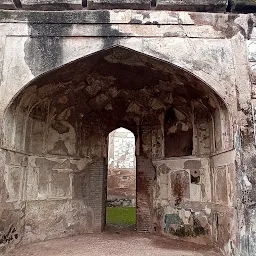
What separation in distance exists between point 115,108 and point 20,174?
2766 mm

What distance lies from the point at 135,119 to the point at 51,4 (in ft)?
10.7

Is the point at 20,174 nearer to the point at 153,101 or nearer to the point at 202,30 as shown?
the point at 153,101

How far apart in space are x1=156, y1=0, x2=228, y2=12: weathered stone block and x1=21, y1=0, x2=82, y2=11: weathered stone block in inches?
56.0

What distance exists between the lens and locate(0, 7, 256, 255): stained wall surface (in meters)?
4.96

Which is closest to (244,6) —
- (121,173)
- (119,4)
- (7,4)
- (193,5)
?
(193,5)

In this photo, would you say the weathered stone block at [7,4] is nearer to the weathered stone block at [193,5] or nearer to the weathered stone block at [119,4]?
the weathered stone block at [119,4]

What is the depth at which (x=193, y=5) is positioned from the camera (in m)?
5.37

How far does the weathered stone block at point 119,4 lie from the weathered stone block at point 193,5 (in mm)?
243

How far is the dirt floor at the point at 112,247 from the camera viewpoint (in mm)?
5156

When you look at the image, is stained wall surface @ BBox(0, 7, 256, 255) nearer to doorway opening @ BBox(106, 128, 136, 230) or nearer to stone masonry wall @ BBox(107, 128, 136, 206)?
doorway opening @ BBox(106, 128, 136, 230)

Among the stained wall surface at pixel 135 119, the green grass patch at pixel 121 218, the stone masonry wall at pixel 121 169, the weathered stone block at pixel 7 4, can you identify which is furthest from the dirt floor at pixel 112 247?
the stone masonry wall at pixel 121 169

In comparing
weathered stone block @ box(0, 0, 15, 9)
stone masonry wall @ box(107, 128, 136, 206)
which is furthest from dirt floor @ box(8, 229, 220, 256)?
stone masonry wall @ box(107, 128, 136, 206)

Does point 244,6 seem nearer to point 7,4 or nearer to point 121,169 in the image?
point 7,4

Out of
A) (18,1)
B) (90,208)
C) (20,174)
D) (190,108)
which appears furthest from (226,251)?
(18,1)
